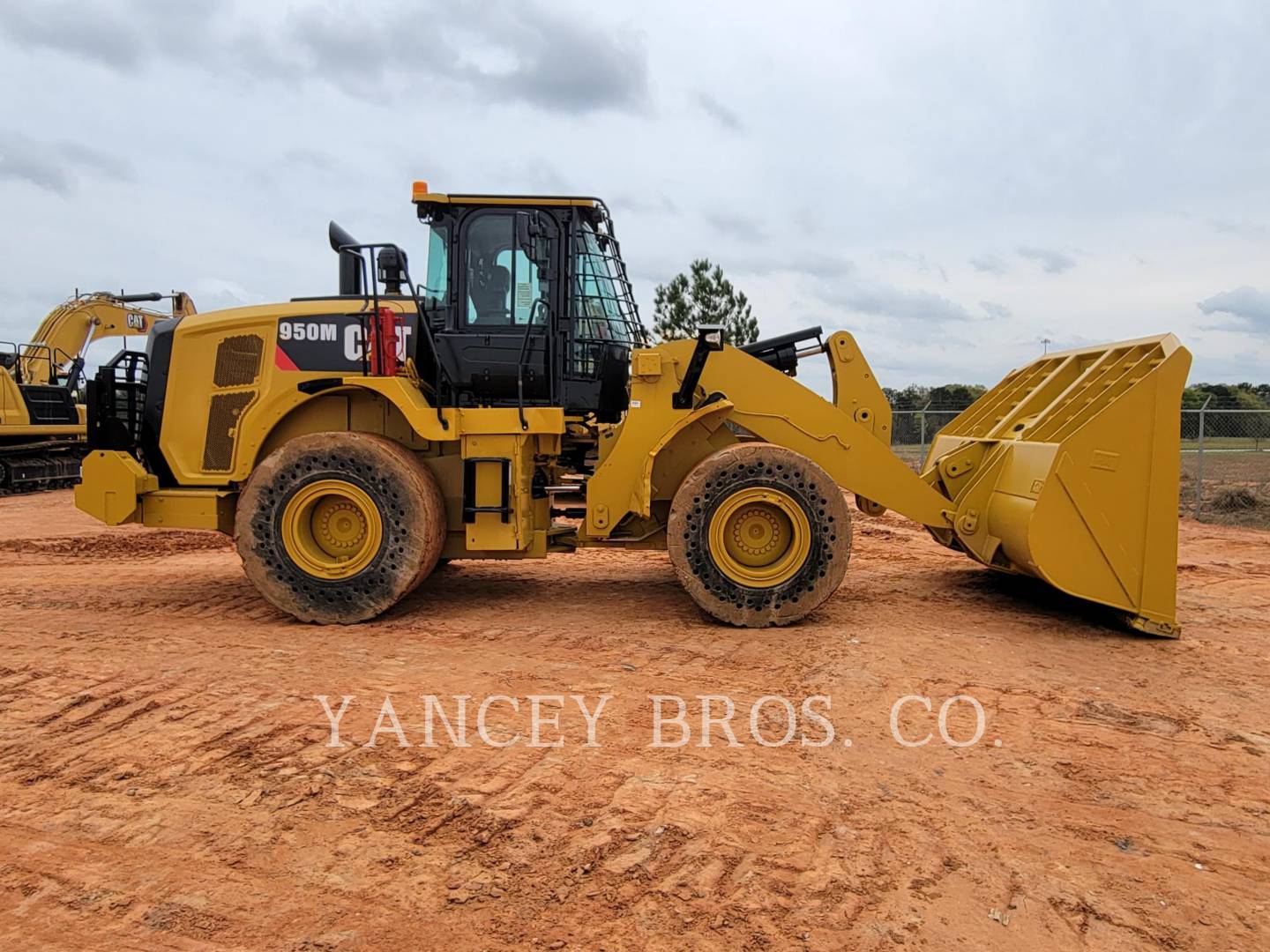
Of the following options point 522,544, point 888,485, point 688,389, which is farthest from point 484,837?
point 888,485

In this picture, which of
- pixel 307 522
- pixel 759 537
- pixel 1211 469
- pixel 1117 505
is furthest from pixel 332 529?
pixel 1211 469

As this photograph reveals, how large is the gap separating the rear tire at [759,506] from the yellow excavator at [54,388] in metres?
14.9

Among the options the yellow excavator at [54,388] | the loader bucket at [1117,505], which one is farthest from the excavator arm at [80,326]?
the loader bucket at [1117,505]

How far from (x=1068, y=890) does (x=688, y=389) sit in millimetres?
4187

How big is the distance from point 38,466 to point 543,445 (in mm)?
16903

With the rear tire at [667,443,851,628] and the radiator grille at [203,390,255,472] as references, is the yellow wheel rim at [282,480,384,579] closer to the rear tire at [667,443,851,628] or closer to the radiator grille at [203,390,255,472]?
the radiator grille at [203,390,255,472]

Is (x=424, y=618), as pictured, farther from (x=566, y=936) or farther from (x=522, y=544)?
(x=566, y=936)

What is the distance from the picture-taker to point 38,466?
1873 cm

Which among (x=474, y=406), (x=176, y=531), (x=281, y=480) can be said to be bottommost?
(x=176, y=531)

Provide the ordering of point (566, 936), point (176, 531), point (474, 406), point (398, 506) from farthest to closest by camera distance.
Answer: point (176, 531) < point (474, 406) < point (398, 506) < point (566, 936)

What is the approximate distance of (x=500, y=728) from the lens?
4332 millimetres

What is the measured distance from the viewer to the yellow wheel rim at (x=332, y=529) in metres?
6.38

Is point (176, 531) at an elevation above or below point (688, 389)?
below

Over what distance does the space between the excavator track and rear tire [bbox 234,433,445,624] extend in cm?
1340
